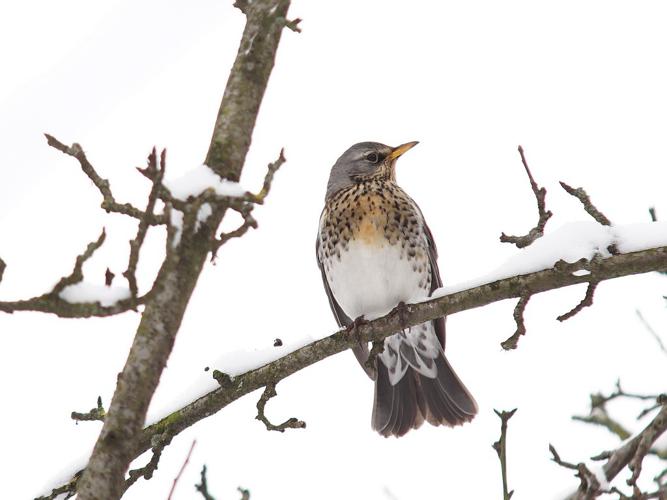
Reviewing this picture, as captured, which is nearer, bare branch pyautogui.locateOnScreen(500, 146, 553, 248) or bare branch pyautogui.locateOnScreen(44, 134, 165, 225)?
bare branch pyautogui.locateOnScreen(44, 134, 165, 225)

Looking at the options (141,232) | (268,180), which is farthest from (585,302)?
(141,232)

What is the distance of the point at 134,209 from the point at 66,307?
0.48m

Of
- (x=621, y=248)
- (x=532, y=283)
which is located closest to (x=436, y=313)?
(x=532, y=283)

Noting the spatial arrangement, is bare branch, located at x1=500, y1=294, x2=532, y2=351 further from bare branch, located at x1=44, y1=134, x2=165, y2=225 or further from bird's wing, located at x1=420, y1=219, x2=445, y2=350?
bird's wing, located at x1=420, y1=219, x2=445, y2=350

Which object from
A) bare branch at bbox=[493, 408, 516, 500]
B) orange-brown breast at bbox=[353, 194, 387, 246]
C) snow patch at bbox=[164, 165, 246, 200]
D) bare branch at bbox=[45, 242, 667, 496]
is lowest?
bare branch at bbox=[493, 408, 516, 500]

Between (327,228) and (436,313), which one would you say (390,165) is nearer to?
(327,228)

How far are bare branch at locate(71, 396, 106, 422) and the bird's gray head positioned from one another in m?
3.01

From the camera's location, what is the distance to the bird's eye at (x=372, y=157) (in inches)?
269

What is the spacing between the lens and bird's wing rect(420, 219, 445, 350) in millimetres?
6206

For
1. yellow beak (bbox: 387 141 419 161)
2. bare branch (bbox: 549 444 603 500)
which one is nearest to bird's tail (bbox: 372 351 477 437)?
yellow beak (bbox: 387 141 419 161)

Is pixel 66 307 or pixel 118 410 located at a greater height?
pixel 66 307

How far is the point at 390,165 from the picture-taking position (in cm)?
683

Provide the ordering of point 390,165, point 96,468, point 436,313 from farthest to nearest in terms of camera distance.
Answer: point 390,165 → point 436,313 → point 96,468

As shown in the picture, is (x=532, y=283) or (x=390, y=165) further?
(x=390, y=165)
